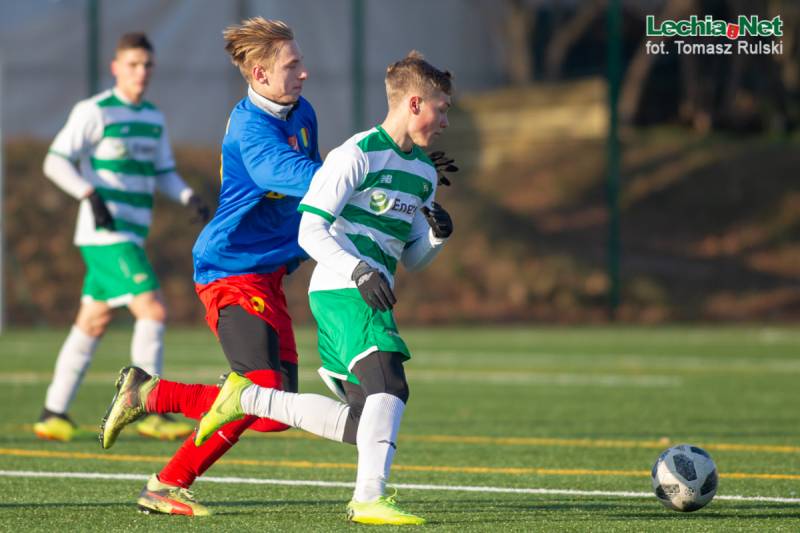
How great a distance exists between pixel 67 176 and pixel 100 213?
384mm

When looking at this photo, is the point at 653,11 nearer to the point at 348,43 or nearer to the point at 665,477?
the point at 348,43

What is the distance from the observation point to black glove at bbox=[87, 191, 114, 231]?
28.5 feet

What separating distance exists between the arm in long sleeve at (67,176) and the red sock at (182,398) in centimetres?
316

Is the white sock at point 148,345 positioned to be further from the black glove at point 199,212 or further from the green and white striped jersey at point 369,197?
the green and white striped jersey at point 369,197

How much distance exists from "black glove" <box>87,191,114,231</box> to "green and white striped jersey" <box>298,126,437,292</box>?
3267 millimetres

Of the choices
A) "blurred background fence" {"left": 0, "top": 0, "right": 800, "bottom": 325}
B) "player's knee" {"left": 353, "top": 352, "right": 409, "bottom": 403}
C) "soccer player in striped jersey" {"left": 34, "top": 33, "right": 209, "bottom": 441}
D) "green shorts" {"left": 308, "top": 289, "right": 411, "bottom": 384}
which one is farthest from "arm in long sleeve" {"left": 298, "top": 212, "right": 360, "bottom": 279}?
"blurred background fence" {"left": 0, "top": 0, "right": 800, "bottom": 325}

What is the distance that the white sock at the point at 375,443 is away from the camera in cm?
539

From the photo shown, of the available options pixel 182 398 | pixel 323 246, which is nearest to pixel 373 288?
pixel 323 246

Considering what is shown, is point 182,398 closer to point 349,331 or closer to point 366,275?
point 349,331

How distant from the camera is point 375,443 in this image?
212 inches

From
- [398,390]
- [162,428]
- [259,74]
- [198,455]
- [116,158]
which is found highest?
[259,74]

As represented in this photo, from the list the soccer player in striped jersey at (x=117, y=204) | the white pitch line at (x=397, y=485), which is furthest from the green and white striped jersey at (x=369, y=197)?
the soccer player in striped jersey at (x=117, y=204)

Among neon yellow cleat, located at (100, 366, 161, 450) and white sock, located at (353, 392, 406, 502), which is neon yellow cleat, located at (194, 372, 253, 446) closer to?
neon yellow cleat, located at (100, 366, 161, 450)

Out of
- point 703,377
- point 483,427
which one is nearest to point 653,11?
point 703,377
